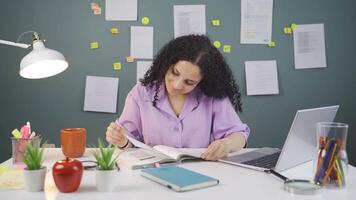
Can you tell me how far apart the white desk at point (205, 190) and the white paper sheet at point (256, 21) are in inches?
67.0

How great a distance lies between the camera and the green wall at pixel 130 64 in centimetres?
268

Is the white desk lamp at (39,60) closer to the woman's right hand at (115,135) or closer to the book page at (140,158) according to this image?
the woman's right hand at (115,135)

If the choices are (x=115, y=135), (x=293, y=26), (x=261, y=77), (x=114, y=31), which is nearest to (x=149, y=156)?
(x=115, y=135)

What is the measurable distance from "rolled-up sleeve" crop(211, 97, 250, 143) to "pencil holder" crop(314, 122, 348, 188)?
648 millimetres

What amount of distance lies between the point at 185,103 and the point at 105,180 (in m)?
0.82

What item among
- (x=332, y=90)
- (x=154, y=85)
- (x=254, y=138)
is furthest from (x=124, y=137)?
(x=332, y=90)

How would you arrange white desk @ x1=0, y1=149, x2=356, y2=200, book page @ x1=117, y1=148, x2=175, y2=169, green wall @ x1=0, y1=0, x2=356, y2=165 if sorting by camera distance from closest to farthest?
white desk @ x1=0, y1=149, x2=356, y2=200 < book page @ x1=117, y1=148, x2=175, y2=169 < green wall @ x1=0, y1=0, x2=356, y2=165

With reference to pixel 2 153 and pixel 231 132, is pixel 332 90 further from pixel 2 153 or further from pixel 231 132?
pixel 2 153

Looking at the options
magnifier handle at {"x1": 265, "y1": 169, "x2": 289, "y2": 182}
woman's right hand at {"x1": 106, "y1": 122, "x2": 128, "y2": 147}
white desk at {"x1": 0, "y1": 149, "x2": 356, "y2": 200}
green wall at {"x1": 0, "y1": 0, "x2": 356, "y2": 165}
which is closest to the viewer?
white desk at {"x1": 0, "y1": 149, "x2": 356, "y2": 200}

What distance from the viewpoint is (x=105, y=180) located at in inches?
40.7

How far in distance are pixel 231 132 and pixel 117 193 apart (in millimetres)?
833

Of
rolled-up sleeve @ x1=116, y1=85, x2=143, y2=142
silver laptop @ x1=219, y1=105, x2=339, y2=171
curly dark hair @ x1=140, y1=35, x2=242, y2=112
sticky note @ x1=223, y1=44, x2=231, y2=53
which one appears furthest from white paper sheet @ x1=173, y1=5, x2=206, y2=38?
silver laptop @ x1=219, y1=105, x2=339, y2=171

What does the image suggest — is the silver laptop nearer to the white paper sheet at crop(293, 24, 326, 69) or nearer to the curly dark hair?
the curly dark hair

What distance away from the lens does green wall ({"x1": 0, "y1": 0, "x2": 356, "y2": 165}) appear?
268cm
